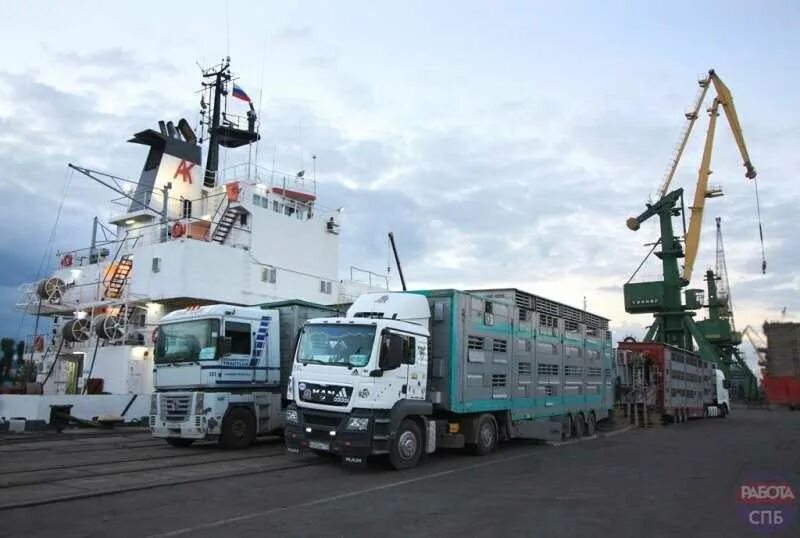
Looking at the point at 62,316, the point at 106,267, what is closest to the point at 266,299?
the point at 106,267

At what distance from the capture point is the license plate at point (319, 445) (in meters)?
11.5

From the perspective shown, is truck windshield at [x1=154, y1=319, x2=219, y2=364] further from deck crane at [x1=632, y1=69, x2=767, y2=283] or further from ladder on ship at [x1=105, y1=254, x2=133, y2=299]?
deck crane at [x1=632, y1=69, x2=767, y2=283]

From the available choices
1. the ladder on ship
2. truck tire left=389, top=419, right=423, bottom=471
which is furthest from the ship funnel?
truck tire left=389, top=419, right=423, bottom=471

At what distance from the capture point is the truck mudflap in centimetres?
1126

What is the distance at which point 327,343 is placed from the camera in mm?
12141

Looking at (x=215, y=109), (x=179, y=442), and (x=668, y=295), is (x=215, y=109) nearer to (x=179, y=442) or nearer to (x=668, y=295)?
(x=179, y=442)

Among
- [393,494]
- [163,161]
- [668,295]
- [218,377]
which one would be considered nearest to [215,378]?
[218,377]

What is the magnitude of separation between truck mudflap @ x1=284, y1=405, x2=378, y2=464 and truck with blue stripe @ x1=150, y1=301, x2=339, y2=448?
142 inches

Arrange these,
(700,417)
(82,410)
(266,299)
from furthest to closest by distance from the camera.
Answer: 1. (700,417)
2. (266,299)
3. (82,410)

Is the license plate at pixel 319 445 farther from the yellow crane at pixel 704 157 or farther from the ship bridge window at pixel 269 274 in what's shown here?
the yellow crane at pixel 704 157

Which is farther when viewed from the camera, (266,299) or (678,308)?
(678,308)

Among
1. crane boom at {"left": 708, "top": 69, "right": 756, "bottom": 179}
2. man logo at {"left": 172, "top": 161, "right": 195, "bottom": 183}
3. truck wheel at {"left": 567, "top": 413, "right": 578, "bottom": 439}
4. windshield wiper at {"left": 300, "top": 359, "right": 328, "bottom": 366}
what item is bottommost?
truck wheel at {"left": 567, "top": 413, "right": 578, "bottom": 439}

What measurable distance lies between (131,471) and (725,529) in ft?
30.8

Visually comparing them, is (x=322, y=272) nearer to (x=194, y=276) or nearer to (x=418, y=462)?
(x=194, y=276)
